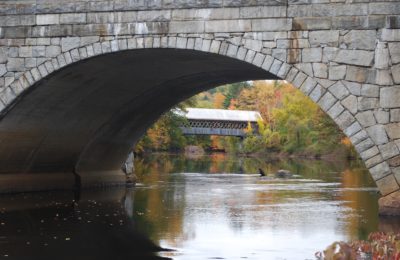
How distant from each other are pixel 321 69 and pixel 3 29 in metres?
7.59

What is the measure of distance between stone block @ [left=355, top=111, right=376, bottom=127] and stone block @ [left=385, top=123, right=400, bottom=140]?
288 millimetres

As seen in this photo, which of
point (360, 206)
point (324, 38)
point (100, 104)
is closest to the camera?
point (324, 38)

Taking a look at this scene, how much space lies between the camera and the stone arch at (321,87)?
1360cm

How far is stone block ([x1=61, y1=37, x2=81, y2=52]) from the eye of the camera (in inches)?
620

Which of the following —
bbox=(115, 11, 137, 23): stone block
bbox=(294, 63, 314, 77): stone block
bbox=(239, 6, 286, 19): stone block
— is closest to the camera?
bbox=(294, 63, 314, 77): stone block

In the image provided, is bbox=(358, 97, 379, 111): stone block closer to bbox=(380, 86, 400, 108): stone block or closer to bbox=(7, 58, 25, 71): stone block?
bbox=(380, 86, 400, 108): stone block

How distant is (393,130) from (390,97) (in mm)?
643

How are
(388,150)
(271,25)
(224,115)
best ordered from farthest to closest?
(224,115) < (271,25) < (388,150)

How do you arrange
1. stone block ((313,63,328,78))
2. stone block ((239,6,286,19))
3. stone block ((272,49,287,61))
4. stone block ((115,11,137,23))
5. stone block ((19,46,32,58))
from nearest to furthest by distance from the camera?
stone block ((313,63,328,78)) < stone block ((272,49,287,61)) < stone block ((239,6,286,19)) < stone block ((115,11,137,23)) < stone block ((19,46,32,58))

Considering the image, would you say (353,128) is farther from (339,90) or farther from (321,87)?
(321,87)

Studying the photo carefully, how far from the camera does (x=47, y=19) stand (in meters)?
16.2

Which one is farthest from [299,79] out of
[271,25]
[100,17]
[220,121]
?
[220,121]

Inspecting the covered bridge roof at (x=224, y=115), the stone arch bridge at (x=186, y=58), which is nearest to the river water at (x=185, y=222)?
the stone arch bridge at (x=186, y=58)

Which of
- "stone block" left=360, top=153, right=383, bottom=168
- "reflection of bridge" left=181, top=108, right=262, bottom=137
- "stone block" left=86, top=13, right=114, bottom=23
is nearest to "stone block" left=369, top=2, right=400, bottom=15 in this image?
"stone block" left=360, top=153, right=383, bottom=168
